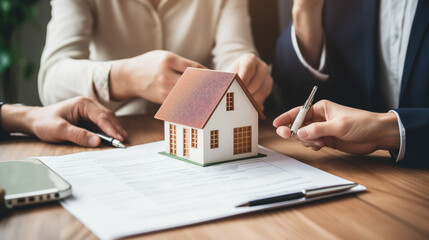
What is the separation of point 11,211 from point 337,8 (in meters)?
1.33

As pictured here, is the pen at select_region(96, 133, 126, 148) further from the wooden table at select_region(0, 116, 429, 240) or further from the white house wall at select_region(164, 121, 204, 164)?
the wooden table at select_region(0, 116, 429, 240)

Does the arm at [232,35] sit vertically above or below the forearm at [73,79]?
above

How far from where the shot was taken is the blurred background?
1951 millimetres

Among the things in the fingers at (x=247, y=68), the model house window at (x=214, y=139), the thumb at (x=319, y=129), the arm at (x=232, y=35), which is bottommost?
the model house window at (x=214, y=139)

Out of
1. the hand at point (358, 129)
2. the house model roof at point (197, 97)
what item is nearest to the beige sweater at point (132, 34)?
the house model roof at point (197, 97)

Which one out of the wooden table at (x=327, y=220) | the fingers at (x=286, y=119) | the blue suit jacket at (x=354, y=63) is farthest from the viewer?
the blue suit jacket at (x=354, y=63)

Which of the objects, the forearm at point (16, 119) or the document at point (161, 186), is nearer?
the document at point (161, 186)

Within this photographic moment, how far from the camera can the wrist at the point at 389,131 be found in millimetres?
821

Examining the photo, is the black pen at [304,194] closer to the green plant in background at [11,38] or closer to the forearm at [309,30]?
the forearm at [309,30]


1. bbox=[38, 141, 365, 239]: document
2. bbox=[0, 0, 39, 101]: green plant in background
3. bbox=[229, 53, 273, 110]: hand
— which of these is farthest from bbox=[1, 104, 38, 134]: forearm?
bbox=[0, 0, 39, 101]: green plant in background

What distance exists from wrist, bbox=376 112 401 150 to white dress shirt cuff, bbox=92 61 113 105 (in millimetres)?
808

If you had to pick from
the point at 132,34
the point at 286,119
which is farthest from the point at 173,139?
the point at 132,34

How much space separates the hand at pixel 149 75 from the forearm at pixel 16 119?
0.94ft

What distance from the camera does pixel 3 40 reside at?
2379 millimetres
